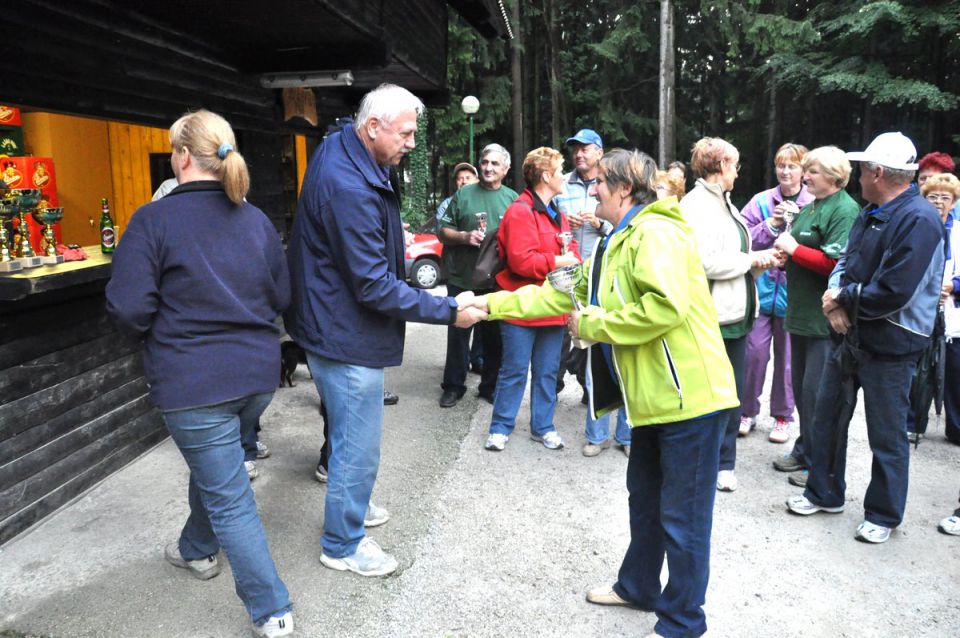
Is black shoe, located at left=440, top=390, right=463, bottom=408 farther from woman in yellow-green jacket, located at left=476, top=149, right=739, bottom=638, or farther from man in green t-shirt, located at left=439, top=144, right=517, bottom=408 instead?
woman in yellow-green jacket, located at left=476, top=149, right=739, bottom=638

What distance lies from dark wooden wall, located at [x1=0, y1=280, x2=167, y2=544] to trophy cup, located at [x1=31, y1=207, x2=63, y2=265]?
202 mm

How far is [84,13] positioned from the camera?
4.32 meters

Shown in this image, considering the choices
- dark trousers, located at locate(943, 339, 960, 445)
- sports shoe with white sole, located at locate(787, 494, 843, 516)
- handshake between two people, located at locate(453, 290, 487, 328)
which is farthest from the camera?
dark trousers, located at locate(943, 339, 960, 445)

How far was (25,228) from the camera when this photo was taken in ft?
13.3

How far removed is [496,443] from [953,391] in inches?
139

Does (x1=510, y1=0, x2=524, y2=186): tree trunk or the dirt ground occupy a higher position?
(x1=510, y1=0, x2=524, y2=186): tree trunk

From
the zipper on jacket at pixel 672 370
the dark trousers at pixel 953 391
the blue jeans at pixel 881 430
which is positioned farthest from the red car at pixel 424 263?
the zipper on jacket at pixel 672 370

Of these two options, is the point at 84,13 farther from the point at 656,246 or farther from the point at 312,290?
the point at 656,246

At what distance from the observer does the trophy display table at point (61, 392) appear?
3.87m

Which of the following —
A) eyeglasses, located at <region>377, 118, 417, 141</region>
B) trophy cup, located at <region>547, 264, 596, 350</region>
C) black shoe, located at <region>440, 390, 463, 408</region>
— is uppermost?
eyeglasses, located at <region>377, 118, 417, 141</region>

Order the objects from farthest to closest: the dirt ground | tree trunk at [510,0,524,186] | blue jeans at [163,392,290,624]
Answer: tree trunk at [510,0,524,186], the dirt ground, blue jeans at [163,392,290,624]

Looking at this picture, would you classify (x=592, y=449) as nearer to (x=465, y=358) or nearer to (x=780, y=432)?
(x=780, y=432)

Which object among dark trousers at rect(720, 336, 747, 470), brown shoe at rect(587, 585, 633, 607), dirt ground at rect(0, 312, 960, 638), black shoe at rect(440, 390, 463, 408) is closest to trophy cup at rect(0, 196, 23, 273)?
dirt ground at rect(0, 312, 960, 638)

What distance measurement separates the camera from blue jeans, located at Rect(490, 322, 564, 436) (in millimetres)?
5340
